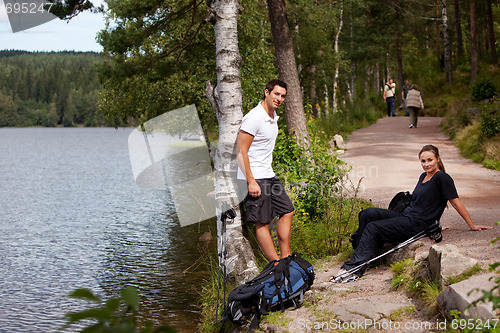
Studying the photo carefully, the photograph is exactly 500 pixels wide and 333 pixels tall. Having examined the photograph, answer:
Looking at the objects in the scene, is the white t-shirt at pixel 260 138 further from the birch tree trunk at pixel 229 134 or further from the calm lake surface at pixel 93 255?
the calm lake surface at pixel 93 255

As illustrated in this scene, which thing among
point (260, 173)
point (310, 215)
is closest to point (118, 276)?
point (310, 215)

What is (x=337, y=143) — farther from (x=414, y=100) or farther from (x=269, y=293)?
→ (x=269, y=293)

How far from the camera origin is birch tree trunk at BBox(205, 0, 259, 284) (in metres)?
6.64

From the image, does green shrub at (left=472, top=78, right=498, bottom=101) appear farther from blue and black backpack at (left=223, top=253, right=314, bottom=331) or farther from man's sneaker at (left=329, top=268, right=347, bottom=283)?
blue and black backpack at (left=223, top=253, right=314, bottom=331)

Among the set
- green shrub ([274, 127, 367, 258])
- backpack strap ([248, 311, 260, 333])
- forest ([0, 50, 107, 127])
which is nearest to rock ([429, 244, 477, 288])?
backpack strap ([248, 311, 260, 333])

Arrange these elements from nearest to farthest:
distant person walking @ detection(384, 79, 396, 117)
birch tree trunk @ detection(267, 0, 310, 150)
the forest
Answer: birch tree trunk @ detection(267, 0, 310, 150) → distant person walking @ detection(384, 79, 396, 117) → the forest

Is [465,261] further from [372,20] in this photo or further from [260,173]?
[372,20]

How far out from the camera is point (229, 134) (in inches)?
263

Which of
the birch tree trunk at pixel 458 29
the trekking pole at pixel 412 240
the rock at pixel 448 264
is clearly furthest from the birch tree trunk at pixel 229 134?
the birch tree trunk at pixel 458 29

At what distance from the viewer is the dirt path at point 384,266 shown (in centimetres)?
505

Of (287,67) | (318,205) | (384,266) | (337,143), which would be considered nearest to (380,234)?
(384,266)

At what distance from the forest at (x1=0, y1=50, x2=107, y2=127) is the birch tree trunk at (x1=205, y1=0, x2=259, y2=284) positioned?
176 meters

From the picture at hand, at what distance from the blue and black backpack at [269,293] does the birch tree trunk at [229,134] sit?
0.91 meters

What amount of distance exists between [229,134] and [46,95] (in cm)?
18913
